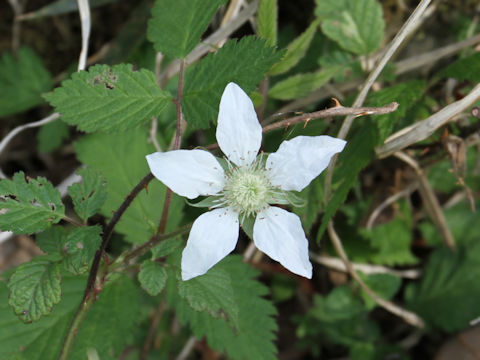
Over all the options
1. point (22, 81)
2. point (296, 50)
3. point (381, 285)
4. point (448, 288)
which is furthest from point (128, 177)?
point (448, 288)

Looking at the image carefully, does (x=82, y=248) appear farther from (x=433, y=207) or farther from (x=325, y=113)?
(x=433, y=207)

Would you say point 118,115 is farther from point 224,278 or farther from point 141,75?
point 224,278

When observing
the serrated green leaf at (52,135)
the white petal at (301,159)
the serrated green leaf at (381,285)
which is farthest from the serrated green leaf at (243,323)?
the serrated green leaf at (52,135)

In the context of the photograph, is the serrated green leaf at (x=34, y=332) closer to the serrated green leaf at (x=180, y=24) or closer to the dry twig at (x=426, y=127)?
the serrated green leaf at (x=180, y=24)

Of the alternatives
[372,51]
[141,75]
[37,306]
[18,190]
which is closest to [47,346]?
[37,306]

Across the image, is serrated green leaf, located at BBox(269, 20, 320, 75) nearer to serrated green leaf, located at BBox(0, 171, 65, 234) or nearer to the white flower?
the white flower

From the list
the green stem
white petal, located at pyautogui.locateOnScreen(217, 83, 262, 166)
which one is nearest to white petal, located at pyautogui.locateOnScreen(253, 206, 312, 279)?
white petal, located at pyautogui.locateOnScreen(217, 83, 262, 166)
